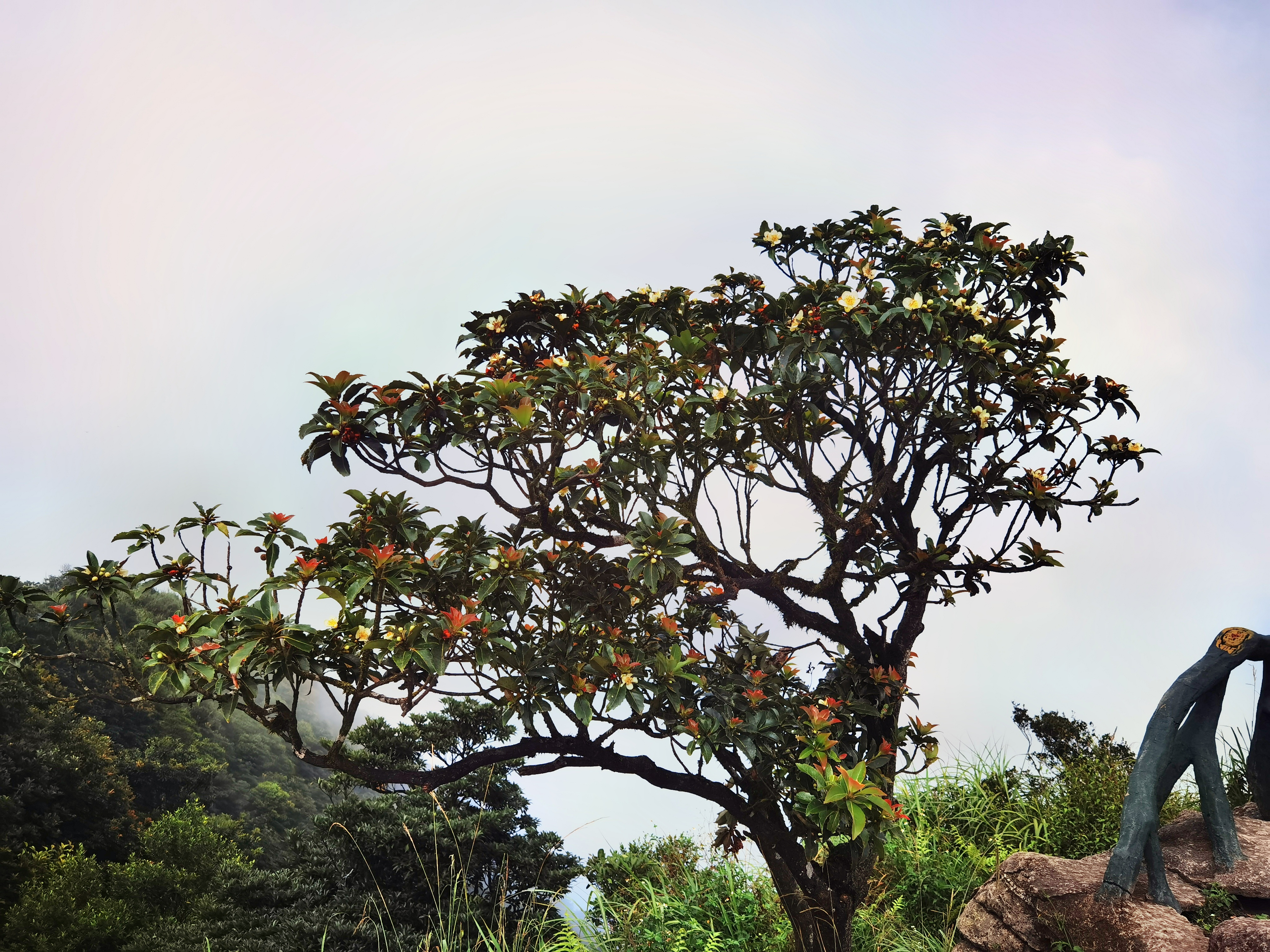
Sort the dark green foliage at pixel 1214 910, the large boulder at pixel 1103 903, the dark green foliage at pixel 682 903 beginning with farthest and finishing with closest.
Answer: the dark green foliage at pixel 682 903 → the dark green foliage at pixel 1214 910 → the large boulder at pixel 1103 903

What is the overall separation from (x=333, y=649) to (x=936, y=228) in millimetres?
3927

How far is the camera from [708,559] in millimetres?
4859

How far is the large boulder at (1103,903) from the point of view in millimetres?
4094

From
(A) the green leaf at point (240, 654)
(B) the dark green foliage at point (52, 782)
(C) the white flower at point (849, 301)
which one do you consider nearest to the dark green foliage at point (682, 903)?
(A) the green leaf at point (240, 654)

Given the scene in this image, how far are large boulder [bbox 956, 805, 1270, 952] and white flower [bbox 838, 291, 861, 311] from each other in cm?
301

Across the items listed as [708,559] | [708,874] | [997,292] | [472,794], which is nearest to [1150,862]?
[708,559]

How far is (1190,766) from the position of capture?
16.0 ft

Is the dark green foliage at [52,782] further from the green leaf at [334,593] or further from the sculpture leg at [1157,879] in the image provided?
the sculpture leg at [1157,879]

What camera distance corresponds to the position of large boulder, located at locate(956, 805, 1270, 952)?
4094mm

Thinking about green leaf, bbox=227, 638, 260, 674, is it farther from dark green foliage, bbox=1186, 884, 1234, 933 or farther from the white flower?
dark green foliage, bbox=1186, 884, 1234, 933

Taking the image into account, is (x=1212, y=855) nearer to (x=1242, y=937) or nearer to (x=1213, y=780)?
(x=1213, y=780)

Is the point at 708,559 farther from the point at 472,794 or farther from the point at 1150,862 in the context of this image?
the point at 472,794

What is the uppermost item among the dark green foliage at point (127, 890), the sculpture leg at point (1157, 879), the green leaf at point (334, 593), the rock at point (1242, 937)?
the green leaf at point (334, 593)

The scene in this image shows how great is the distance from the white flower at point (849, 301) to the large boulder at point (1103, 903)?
3005 millimetres
